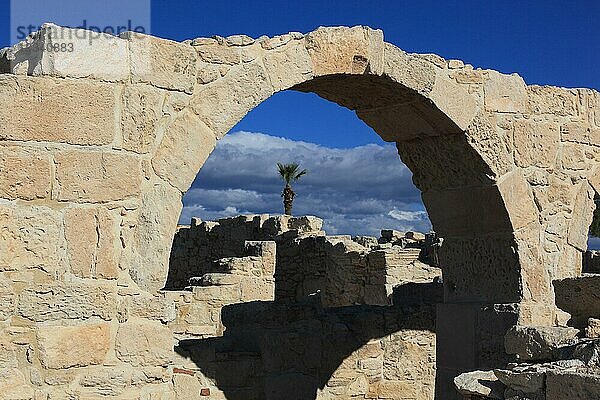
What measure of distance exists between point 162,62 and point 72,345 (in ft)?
5.54

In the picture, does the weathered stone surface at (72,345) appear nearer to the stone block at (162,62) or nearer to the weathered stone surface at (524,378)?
the stone block at (162,62)

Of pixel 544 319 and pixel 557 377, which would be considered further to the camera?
pixel 544 319

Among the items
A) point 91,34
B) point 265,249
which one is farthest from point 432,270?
point 91,34

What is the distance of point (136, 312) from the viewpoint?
14.3ft

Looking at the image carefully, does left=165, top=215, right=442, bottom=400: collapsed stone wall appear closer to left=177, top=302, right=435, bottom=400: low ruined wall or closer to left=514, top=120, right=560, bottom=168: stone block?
left=177, top=302, right=435, bottom=400: low ruined wall

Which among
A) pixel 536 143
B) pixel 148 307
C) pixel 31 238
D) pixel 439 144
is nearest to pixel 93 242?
pixel 31 238

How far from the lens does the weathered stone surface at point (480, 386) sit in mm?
3348

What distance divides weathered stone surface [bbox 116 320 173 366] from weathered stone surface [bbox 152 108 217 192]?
0.83 m

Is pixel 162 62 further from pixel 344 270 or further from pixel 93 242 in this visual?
pixel 344 270

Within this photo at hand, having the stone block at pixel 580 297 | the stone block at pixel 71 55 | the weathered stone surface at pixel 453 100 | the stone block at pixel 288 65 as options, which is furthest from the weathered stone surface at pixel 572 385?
the weathered stone surface at pixel 453 100

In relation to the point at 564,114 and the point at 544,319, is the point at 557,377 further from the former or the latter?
the point at 564,114

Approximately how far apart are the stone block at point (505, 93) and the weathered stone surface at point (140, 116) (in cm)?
263

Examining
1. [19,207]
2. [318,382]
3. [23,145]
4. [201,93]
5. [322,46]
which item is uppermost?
[322,46]

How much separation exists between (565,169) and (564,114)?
0.45m
